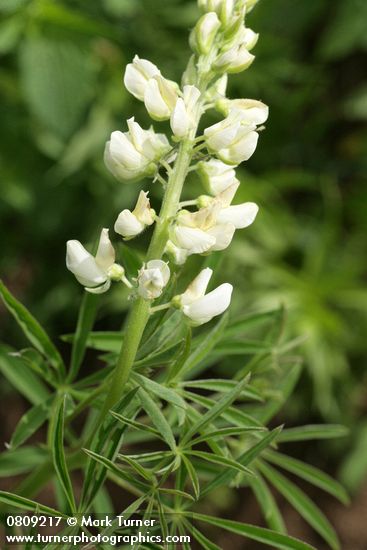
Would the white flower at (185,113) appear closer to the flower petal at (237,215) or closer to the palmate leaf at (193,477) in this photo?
the flower petal at (237,215)

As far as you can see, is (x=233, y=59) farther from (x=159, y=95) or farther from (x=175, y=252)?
(x=175, y=252)

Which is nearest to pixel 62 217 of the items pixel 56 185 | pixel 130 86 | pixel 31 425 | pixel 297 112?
pixel 56 185

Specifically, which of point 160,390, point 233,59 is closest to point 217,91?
point 233,59

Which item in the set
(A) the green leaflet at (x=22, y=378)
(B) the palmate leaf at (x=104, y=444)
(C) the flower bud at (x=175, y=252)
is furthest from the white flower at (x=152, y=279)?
(A) the green leaflet at (x=22, y=378)

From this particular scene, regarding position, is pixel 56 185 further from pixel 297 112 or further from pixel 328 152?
pixel 328 152

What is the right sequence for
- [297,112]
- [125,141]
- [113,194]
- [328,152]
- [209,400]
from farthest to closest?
[328,152], [297,112], [113,194], [209,400], [125,141]

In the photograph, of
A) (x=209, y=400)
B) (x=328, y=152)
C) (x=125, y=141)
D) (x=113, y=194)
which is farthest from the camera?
(x=328, y=152)
